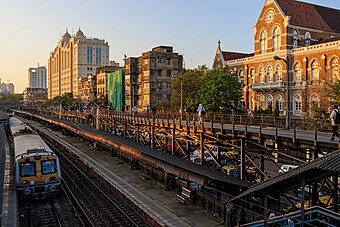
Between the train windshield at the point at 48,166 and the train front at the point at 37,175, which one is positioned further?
the train windshield at the point at 48,166

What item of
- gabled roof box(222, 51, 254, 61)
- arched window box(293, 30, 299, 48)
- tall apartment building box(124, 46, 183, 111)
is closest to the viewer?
arched window box(293, 30, 299, 48)

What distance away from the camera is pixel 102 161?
30297mm

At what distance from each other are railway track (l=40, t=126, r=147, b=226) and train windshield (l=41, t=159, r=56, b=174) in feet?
7.20

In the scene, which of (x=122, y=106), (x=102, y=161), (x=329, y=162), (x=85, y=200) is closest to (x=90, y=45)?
(x=122, y=106)

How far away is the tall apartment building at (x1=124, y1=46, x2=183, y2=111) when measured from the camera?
244 ft

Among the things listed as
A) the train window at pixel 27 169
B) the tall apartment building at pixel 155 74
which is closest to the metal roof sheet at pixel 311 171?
the train window at pixel 27 169

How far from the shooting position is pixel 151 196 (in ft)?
62.9

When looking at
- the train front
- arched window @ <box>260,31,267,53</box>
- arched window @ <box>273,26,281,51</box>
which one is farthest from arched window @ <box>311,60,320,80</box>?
the train front

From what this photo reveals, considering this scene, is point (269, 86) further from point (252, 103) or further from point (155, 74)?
point (155, 74)

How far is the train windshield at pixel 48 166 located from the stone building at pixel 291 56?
34.5 metres

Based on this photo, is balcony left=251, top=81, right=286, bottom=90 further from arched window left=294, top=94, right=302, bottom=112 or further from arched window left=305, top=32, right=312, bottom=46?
arched window left=305, top=32, right=312, bottom=46

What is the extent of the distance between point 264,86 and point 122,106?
45.2 m

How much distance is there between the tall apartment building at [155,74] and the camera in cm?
7425

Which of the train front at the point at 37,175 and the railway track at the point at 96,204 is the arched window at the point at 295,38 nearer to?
the railway track at the point at 96,204
